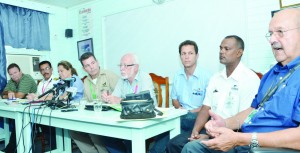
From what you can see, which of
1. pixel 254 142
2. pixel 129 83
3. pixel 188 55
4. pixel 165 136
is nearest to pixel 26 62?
pixel 129 83

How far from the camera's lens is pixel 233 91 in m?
1.74

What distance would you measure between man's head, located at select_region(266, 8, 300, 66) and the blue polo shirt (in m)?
0.04

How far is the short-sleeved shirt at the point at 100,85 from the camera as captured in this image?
259cm

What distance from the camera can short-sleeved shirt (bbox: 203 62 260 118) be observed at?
1.68 metres

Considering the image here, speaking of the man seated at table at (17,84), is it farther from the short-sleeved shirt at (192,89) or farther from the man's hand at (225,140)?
the man's hand at (225,140)

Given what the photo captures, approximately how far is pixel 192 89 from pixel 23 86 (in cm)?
267

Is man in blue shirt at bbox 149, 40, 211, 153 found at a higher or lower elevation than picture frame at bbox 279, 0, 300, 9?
lower

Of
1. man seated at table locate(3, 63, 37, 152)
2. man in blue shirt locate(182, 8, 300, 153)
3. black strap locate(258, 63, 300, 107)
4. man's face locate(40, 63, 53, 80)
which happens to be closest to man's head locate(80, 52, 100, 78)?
man's face locate(40, 63, 53, 80)

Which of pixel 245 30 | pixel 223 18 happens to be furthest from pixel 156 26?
pixel 245 30

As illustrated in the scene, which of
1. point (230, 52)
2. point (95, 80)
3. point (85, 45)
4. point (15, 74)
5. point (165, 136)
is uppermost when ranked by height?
point (85, 45)

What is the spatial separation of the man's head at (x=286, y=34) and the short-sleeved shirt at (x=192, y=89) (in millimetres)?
1140

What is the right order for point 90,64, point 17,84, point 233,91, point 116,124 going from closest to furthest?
point 116,124 < point 233,91 < point 90,64 < point 17,84

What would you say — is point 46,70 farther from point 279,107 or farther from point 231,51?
point 279,107

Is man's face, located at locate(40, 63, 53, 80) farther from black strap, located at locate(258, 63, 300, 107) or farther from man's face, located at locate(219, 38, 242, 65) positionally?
black strap, located at locate(258, 63, 300, 107)
